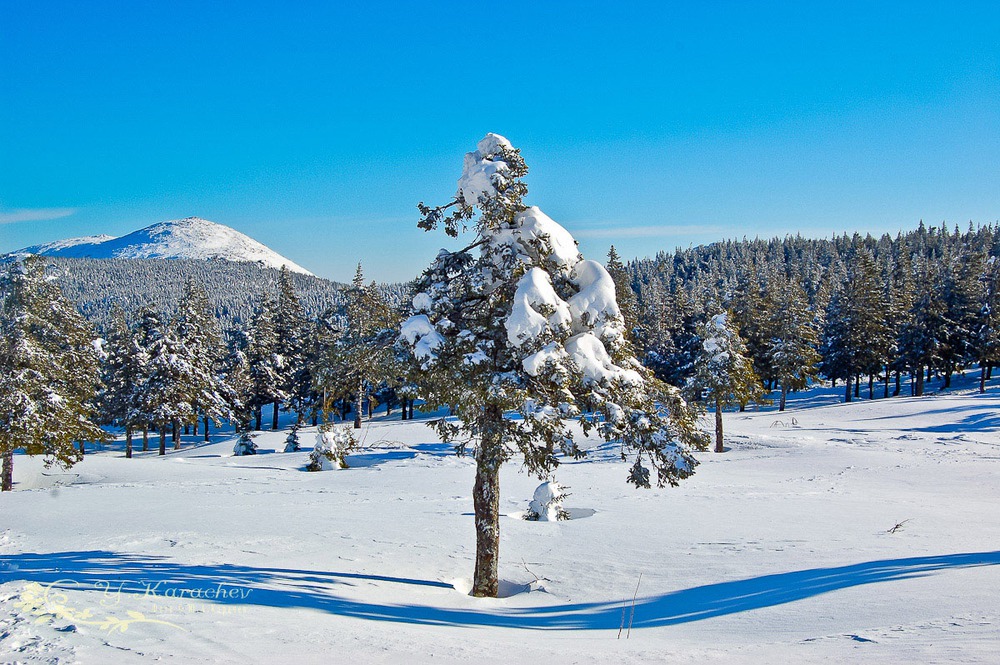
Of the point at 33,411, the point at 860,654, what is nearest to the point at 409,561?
the point at 860,654

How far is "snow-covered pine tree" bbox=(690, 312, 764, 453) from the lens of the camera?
33.8 meters

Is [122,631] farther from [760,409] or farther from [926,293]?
[926,293]

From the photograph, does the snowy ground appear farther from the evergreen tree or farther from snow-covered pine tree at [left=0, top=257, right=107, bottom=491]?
the evergreen tree

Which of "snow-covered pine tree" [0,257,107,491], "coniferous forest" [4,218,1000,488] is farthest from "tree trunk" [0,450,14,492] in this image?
"coniferous forest" [4,218,1000,488]

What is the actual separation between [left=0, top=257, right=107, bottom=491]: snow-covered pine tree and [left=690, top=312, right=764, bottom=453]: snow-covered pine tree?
31920 mm

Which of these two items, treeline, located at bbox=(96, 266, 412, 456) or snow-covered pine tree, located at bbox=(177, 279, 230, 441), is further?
snow-covered pine tree, located at bbox=(177, 279, 230, 441)

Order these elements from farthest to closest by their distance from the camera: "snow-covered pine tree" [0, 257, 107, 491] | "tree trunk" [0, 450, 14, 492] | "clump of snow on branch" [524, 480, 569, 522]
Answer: "tree trunk" [0, 450, 14, 492] < "snow-covered pine tree" [0, 257, 107, 491] < "clump of snow on branch" [524, 480, 569, 522]

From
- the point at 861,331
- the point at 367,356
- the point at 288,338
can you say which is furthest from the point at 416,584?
the point at 861,331

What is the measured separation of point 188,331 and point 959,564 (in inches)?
1927

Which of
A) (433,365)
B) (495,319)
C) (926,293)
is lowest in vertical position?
(433,365)

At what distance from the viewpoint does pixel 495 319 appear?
1045 cm

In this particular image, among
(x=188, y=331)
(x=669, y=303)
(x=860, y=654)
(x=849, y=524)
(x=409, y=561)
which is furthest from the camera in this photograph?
(x=669, y=303)

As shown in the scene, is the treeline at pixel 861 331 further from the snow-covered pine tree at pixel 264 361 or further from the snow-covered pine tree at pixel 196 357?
the snow-covered pine tree at pixel 196 357

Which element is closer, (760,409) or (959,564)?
(959,564)
